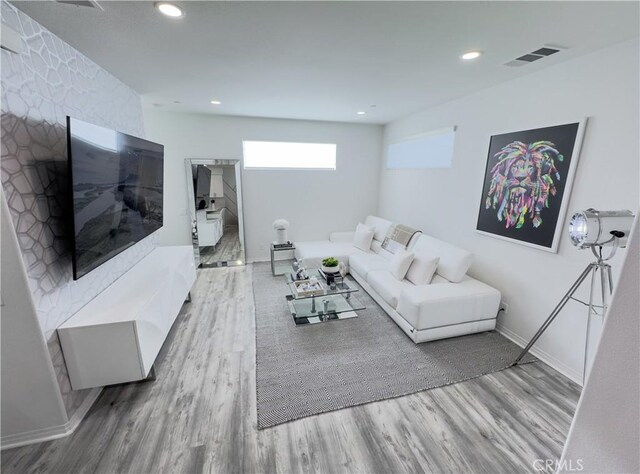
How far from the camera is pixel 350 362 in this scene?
2.35m

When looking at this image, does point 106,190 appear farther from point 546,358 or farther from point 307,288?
point 546,358

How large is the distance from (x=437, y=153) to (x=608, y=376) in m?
3.48

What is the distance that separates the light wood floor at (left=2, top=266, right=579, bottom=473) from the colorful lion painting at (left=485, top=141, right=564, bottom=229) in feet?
4.61

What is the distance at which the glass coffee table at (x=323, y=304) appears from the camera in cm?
297

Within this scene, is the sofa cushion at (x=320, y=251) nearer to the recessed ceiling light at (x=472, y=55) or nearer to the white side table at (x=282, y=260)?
the white side table at (x=282, y=260)

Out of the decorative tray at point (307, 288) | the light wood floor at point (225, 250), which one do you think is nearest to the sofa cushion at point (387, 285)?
the decorative tray at point (307, 288)

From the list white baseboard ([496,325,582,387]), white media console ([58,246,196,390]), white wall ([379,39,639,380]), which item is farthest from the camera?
white baseboard ([496,325,582,387])

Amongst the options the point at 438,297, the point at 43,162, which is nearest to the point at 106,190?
the point at 43,162

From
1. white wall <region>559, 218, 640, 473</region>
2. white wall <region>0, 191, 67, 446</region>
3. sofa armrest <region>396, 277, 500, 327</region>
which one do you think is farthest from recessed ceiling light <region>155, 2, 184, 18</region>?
sofa armrest <region>396, 277, 500, 327</region>

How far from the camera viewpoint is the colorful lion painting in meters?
2.31

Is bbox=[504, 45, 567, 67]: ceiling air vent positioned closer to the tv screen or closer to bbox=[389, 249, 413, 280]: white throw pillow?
bbox=[389, 249, 413, 280]: white throw pillow

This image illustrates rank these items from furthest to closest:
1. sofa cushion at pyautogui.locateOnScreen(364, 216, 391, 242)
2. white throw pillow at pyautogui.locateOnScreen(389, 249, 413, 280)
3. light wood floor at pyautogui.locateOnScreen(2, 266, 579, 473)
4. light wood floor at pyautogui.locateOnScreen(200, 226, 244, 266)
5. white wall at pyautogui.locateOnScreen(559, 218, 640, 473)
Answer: light wood floor at pyautogui.locateOnScreen(200, 226, 244, 266), sofa cushion at pyautogui.locateOnScreen(364, 216, 391, 242), white throw pillow at pyautogui.locateOnScreen(389, 249, 413, 280), light wood floor at pyautogui.locateOnScreen(2, 266, 579, 473), white wall at pyautogui.locateOnScreen(559, 218, 640, 473)

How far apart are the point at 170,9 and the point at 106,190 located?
124 cm

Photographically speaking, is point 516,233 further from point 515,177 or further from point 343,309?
point 343,309
